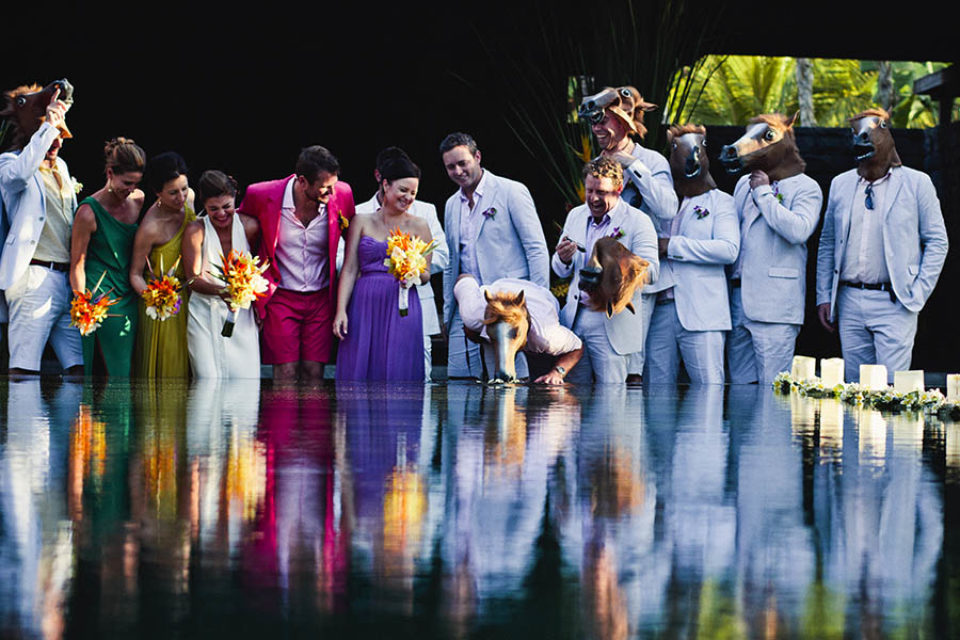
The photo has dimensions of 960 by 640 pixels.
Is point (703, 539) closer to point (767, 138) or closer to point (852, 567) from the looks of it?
point (852, 567)

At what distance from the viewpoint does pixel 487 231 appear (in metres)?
5.81

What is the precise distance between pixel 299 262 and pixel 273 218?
0.23m

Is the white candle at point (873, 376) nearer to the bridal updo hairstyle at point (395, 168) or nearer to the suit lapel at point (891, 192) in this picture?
the bridal updo hairstyle at point (395, 168)

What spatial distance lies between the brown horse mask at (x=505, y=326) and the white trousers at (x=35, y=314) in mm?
2288

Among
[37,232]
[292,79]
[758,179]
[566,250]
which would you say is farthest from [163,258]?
[292,79]

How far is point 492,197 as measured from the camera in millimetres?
5816

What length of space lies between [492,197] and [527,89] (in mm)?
2475

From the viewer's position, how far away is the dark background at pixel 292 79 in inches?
316

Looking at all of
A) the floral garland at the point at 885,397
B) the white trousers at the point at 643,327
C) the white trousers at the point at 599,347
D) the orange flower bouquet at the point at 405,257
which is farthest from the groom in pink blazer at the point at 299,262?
the floral garland at the point at 885,397

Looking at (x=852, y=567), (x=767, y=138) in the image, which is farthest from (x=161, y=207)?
(x=852, y=567)

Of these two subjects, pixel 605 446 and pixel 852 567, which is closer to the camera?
pixel 852 567

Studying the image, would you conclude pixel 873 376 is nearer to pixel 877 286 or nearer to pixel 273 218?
pixel 877 286

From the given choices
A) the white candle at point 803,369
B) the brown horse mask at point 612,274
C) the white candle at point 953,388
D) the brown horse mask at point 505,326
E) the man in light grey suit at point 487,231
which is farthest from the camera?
the man in light grey suit at point 487,231

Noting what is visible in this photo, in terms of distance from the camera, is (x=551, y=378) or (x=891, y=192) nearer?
(x=551, y=378)
